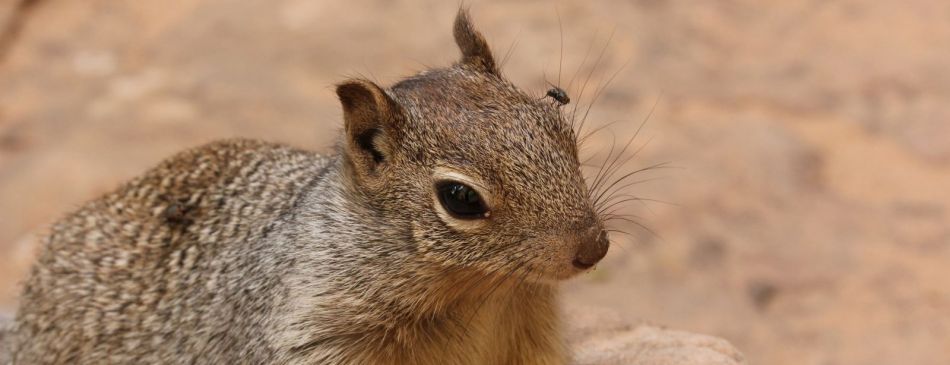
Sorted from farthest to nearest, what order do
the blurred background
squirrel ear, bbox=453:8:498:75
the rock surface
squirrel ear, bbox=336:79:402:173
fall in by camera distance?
1. the blurred background
2. the rock surface
3. squirrel ear, bbox=453:8:498:75
4. squirrel ear, bbox=336:79:402:173

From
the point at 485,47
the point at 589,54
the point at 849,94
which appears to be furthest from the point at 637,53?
the point at 485,47

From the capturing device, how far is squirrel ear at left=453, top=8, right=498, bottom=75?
3392 millimetres

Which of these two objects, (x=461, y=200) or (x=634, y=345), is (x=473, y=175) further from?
(x=634, y=345)

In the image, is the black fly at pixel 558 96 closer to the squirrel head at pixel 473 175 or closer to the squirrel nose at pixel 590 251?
the squirrel head at pixel 473 175

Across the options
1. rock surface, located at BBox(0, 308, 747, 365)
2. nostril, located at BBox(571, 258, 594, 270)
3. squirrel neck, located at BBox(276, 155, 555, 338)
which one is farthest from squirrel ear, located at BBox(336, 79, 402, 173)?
rock surface, located at BBox(0, 308, 747, 365)

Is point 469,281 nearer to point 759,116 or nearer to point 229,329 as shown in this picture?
point 229,329

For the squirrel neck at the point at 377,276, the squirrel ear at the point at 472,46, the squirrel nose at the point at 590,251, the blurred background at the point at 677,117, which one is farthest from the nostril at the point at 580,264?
the blurred background at the point at 677,117

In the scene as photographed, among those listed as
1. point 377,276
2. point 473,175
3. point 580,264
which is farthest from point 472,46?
point 580,264

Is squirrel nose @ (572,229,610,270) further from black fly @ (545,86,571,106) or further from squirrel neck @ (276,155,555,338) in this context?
black fly @ (545,86,571,106)

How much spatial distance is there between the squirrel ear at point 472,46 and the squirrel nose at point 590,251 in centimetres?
81

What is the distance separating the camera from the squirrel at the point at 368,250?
2.83 meters

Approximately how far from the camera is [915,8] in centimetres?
802

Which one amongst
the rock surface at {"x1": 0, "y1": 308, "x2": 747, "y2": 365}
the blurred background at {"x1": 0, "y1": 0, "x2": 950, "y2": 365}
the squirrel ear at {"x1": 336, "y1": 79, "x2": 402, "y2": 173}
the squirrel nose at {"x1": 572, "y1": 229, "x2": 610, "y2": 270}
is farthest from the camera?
the blurred background at {"x1": 0, "y1": 0, "x2": 950, "y2": 365}

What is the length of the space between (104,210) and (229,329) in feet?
3.39
